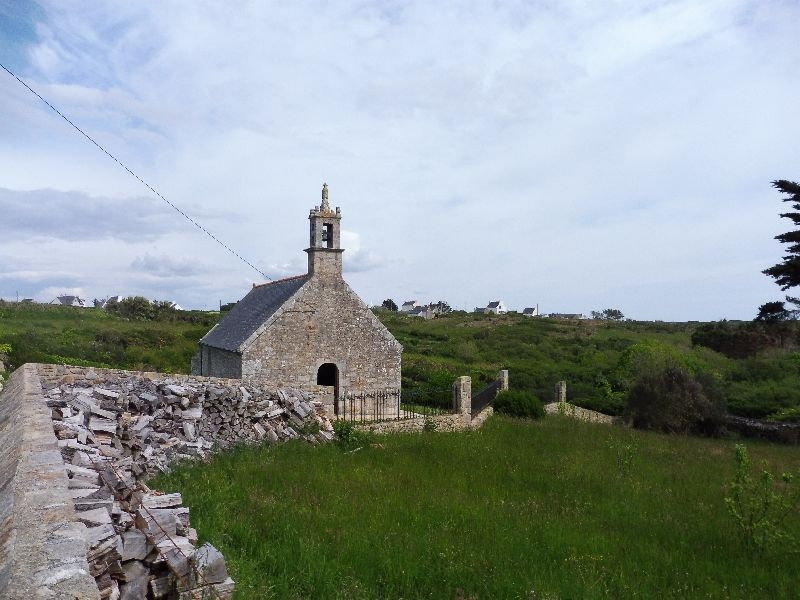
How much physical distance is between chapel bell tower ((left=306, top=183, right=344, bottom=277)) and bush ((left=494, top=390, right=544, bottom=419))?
7738 millimetres

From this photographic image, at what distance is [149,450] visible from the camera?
964 centimetres

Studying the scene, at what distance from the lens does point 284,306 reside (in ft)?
63.2

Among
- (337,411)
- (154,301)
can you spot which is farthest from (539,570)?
(154,301)

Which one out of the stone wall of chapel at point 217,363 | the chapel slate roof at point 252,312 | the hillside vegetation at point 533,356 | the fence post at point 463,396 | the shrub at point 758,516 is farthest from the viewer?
the hillside vegetation at point 533,356

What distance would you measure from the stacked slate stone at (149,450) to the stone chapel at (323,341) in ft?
15.3

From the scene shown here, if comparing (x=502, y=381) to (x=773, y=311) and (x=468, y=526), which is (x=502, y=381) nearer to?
(x=773, y=311)

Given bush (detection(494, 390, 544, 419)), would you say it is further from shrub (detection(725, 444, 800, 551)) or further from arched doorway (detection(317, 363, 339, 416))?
shrub (detection(725, 444, 800, 551))

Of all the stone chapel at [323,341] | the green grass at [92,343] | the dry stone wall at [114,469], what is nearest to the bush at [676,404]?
the stone chapel at [323,341]

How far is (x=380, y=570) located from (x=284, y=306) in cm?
1382

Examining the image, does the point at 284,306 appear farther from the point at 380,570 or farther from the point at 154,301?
the point at 154,301

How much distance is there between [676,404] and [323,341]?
14360mm

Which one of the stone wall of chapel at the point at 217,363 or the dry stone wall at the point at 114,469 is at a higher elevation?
the stone wall of chapel at the point at 217,363

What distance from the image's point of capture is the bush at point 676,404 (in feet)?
74.1

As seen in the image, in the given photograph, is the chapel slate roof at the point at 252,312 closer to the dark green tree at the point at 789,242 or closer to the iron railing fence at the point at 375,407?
the iron railing fence at the point at 375,407
